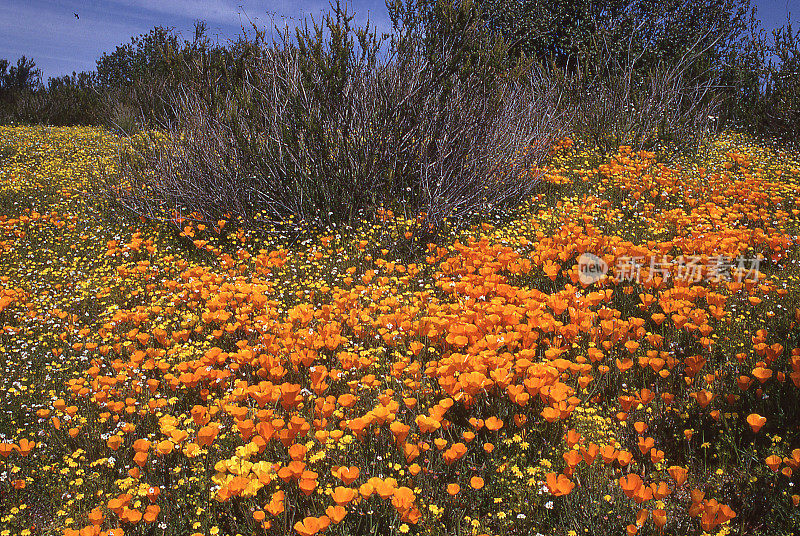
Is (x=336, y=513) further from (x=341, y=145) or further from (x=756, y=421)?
(x=341, y=145)

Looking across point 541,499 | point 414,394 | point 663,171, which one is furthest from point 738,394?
point 663,171

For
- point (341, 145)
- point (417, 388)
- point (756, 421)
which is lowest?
point (417, 388)

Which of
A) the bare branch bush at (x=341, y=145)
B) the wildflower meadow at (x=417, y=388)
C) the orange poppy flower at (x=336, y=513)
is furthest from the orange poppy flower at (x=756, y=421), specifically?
the bare branch bush at (x=341, y=145)

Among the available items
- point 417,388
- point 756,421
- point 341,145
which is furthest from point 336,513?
point 341,145

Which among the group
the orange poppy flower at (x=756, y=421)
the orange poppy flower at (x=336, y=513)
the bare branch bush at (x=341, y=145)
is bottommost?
the orange poppy flower at (x=336, y=513)

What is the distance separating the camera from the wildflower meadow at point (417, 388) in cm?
220

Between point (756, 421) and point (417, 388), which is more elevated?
point (756, 421)

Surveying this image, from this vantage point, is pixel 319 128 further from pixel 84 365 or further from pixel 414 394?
pixel 414 394

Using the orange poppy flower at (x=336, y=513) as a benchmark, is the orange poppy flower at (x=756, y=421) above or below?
above

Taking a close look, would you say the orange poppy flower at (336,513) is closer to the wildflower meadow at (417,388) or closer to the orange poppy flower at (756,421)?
the wildflower meadow at (417,388)

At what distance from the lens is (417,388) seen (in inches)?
118

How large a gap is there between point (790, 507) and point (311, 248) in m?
4.65

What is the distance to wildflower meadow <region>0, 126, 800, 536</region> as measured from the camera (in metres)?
2.20

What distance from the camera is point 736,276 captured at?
4.05 m
